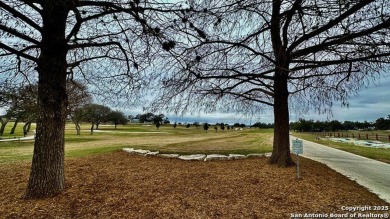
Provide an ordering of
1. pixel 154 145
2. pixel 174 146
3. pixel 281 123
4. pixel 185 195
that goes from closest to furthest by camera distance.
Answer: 1. pixel 185 195
2. pixel 281 123
3. pixel 174 146
4. pixel 154 145

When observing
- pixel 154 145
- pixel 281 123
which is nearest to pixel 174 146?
pixel 154 145

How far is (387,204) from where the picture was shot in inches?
168

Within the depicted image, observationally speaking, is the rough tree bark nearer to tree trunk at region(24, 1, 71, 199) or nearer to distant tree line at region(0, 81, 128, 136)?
tree trunk at region(24, 1, 71, 199)

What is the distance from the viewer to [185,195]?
4387 mm

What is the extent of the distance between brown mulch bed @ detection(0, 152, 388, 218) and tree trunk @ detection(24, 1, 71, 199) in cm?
33

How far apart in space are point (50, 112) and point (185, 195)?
3.09 meters

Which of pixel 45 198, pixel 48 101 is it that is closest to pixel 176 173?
pixel 45 198

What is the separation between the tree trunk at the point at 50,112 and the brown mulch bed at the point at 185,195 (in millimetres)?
330

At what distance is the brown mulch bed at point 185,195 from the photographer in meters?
3.72

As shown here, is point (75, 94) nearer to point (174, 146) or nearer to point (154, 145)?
point (154, 145)

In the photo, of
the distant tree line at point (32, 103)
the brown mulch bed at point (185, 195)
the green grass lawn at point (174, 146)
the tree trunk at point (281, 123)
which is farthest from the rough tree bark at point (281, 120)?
the distant tree line at point (32, 103)

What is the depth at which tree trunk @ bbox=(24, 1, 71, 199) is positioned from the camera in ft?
14.4

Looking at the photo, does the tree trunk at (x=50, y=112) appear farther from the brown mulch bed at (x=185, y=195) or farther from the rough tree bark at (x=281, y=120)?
the rough tree bark at (x=281, y=120)

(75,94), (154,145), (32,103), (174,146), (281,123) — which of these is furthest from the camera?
(75,94)
